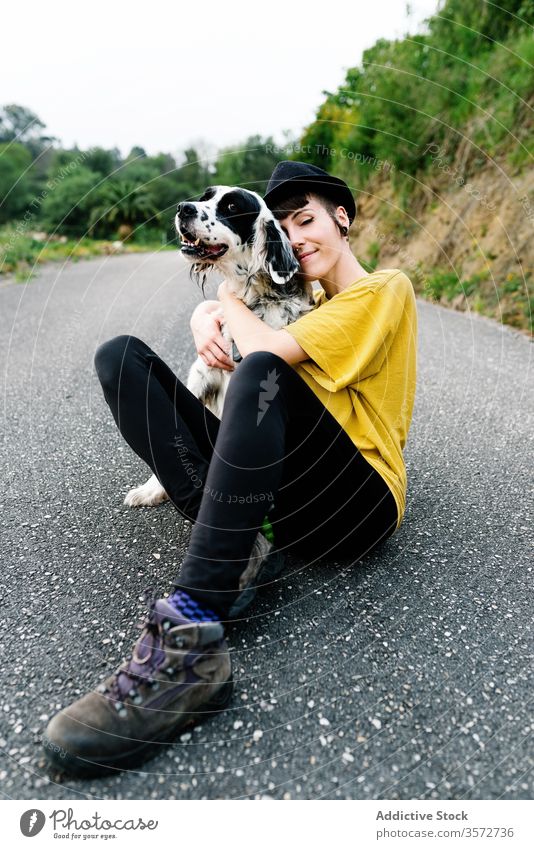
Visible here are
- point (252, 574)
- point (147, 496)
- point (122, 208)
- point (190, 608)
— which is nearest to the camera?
point (190, 608)

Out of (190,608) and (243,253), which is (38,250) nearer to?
(243,253)

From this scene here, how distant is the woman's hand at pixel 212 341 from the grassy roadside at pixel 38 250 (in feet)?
13.4

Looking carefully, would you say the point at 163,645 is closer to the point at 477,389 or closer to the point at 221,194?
the point at 221,194

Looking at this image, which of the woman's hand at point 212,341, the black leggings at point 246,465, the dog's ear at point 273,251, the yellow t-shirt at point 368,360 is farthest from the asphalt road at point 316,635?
the dog's ear at point 273,251

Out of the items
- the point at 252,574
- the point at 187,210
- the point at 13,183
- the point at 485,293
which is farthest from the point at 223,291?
the point at 13,183

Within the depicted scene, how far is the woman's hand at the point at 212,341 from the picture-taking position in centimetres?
223

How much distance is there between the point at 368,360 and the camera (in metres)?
1.79

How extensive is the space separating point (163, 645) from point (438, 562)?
1202mm

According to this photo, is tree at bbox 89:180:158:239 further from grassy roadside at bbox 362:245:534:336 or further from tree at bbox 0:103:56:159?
grassy roadside at bbox 362:245:534:336

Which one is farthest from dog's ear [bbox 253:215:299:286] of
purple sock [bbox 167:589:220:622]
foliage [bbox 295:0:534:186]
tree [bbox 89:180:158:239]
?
tree [bbox 89:180:158:239]

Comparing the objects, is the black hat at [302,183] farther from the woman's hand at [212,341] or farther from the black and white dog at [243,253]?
the woman's hand at [212,341]

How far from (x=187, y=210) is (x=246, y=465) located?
112cm

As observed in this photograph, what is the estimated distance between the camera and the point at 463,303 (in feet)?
26.0

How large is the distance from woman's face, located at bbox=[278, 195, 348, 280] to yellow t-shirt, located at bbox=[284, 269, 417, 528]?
0.27m
